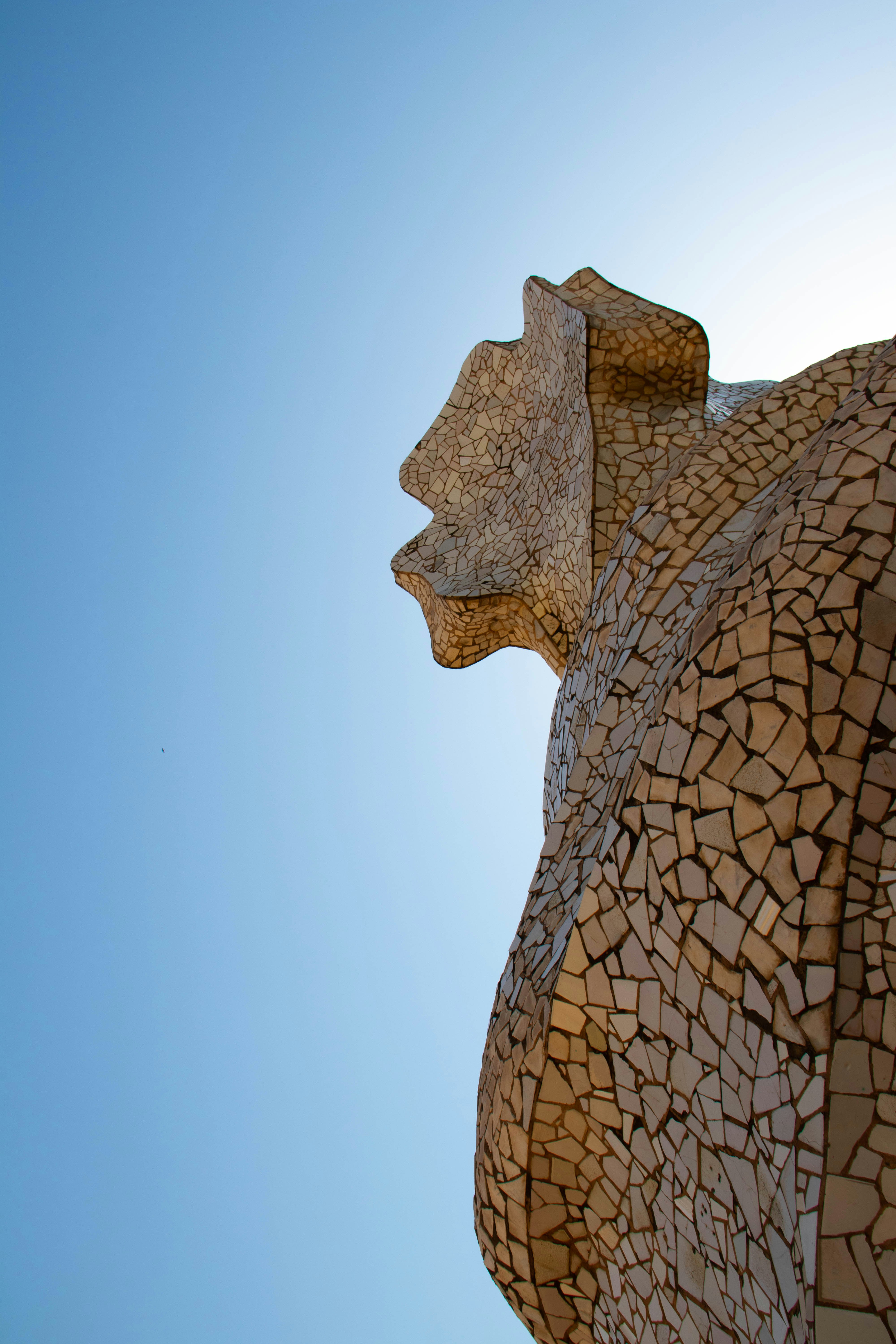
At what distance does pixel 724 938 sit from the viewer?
3.00 m

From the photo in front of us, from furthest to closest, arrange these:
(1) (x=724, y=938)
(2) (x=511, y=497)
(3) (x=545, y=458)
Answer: (2) (x=511, y=497) → (3) (x=545, y=458) → (1) (x=724, y=938)

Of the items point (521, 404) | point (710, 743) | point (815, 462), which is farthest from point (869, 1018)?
point (521, 404)

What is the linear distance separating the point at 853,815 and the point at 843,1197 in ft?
3.19

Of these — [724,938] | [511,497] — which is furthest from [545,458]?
[724,938]

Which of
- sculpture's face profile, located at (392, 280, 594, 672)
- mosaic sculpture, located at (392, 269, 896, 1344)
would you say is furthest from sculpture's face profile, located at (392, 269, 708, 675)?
mosaic sculpture, located at (392, 269, 896, 1344)

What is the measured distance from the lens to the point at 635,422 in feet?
24.2

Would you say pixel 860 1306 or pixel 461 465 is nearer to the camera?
pixel 860 1306

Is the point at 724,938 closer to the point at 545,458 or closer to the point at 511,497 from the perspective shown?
the point at 545,458

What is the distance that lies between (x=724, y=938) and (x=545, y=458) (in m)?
6.13

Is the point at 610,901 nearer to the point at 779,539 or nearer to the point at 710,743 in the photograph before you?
the point at 710,743

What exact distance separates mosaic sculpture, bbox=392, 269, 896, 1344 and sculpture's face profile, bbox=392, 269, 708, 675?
2.27m

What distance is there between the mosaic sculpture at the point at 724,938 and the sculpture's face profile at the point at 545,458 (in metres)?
2.27

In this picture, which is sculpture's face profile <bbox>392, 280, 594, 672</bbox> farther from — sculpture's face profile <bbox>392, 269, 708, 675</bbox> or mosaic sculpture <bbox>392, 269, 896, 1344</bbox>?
mosaic sculpture <bbox>392, 269, 896, 1344</bbox>

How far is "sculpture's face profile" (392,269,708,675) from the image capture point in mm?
7258
